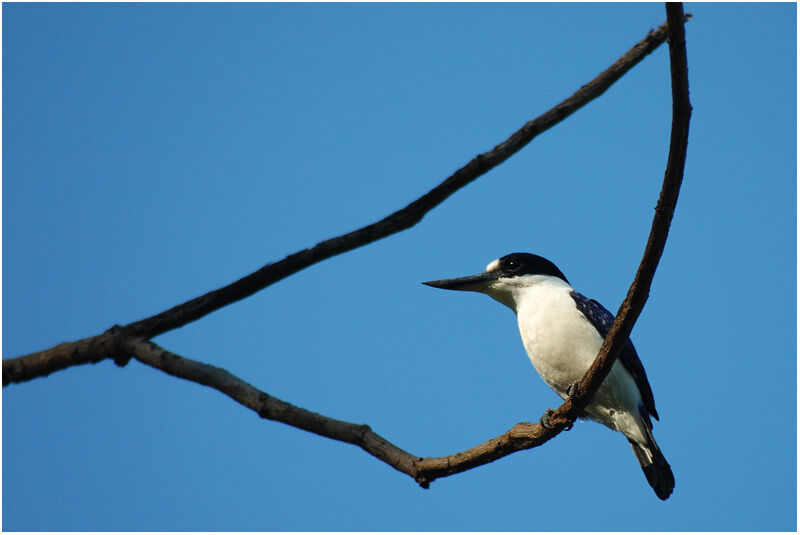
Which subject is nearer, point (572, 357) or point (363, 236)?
point (363, 236)

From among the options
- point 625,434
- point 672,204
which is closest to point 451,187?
point 672,204

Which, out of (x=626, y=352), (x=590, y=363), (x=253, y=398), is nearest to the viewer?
(x=253, y=398)

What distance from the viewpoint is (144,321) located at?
3.37m

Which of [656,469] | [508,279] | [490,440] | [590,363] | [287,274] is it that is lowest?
[490,440]

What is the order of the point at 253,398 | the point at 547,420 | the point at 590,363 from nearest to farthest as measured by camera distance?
the point at 253,398 < the point at 547,420 < the point at 590,363

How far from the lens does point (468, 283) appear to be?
6230 millimetres

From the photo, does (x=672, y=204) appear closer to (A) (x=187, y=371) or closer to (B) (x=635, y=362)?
(A) (x=187, y=371)

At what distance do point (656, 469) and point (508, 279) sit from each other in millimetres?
1747

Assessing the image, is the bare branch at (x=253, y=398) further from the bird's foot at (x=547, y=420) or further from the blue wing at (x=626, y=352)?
the blue wing at (x=626, y=352)

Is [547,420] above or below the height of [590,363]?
below

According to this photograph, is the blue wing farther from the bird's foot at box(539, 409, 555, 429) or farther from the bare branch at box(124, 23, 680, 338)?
the bare branch at box(124, 23, 680, 338)

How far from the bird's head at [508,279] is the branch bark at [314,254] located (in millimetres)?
2915

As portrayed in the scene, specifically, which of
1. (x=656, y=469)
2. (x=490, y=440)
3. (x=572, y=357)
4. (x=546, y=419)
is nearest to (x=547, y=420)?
(x=546, y=419)

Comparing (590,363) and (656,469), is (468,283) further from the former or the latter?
(656,469)
